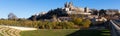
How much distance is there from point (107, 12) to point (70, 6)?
20.8m

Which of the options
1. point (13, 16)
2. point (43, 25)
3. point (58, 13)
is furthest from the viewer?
point (58, 13)

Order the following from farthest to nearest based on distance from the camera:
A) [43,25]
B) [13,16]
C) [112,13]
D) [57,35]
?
[112,13] → [13,16] → [43,25] → [57,35]

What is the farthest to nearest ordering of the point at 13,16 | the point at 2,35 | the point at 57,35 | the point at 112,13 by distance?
1. the point at 112,13
2. the point at 13,16
3. the point at 57,35
4. the point at 2,35

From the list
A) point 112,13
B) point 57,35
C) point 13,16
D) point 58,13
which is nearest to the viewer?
point 57,35

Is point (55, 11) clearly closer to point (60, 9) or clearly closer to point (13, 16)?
point (60, 9)

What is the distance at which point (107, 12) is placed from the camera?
172 meters

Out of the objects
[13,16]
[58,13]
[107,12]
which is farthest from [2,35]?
[107,12]

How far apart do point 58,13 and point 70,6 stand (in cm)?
1220

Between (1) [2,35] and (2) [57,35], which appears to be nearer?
(1) [2,35]

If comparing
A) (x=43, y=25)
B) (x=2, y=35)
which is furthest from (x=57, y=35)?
(x=43, y=25)

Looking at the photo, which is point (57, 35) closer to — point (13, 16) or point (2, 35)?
Result: point (2, 35)

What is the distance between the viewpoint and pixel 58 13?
16400 cm

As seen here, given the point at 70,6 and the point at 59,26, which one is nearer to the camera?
the point at 59,26

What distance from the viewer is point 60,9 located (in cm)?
16588
